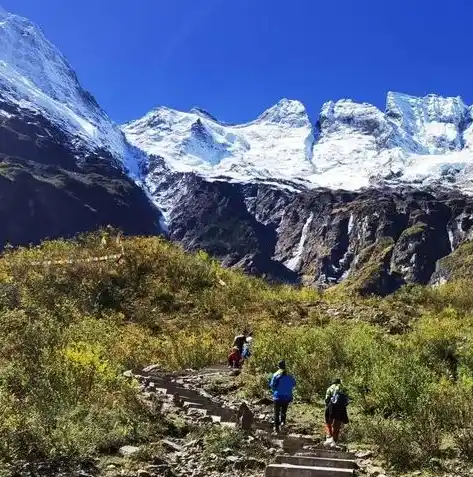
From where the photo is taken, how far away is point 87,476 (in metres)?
9.17

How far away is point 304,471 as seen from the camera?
30.3ft

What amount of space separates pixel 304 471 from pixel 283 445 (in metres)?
2.09

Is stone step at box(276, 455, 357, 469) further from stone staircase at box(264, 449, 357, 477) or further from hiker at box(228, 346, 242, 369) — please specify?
hiker at box(228, 346, 242, 369)

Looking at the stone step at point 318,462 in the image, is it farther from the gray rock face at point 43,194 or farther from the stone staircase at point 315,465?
the gray rock face at point 43,194

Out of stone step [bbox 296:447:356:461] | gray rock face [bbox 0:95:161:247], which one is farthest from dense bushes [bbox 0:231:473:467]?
gray rock face [bbox 0:95:161:247]

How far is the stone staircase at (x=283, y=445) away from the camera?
9.23m

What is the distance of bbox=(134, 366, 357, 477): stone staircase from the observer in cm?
923

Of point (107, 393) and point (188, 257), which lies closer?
point (107, 393)

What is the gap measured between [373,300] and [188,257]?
959 centimetres

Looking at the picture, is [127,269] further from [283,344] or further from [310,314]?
[283,344]

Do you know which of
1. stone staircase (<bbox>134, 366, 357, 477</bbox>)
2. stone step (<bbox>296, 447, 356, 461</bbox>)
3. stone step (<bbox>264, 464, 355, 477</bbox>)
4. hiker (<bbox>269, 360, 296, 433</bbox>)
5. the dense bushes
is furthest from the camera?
hiker (<bbox>269, 360, 296, 433</bbox>)

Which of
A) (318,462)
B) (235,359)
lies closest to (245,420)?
(318,462)

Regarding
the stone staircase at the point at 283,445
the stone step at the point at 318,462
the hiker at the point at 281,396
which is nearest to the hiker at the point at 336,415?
the stone staircase at the point at 283,445

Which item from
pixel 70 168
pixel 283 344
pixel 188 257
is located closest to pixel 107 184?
pixel 70 168
